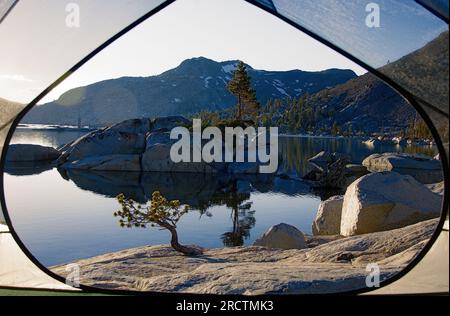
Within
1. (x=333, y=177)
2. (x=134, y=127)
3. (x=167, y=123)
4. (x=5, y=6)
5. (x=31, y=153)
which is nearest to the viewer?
(x=5, y=6)

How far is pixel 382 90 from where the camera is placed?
94500 millimetres

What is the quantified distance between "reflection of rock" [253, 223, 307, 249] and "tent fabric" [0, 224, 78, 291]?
15.5 ft

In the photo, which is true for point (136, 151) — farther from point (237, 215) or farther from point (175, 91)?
point (175, 91)

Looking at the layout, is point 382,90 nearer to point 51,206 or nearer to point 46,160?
point 46,160

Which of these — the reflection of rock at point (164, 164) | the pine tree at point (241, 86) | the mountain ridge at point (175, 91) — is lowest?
the reflection of rock at point (164, 164)

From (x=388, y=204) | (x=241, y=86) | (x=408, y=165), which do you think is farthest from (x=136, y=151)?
(x=388, y=204)

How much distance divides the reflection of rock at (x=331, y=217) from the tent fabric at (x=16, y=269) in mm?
6684

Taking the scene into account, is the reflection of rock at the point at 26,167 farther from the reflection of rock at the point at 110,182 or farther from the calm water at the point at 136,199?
Answer: the reflection of rock at the point at 110,182

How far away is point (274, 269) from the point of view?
172 inches

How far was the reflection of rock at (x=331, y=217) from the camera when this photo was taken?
30.5 feet

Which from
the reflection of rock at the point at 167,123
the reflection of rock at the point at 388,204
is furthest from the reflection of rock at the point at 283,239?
the reflection of rock at the point at 167,123

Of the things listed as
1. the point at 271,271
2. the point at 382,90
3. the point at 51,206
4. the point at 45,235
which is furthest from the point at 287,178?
the point at 382,90

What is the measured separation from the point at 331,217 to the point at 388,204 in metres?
2.23

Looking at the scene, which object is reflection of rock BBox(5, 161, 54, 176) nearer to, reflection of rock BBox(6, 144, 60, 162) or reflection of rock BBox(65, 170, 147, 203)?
reflection of rock BBox(6, 144, 60, 162)
